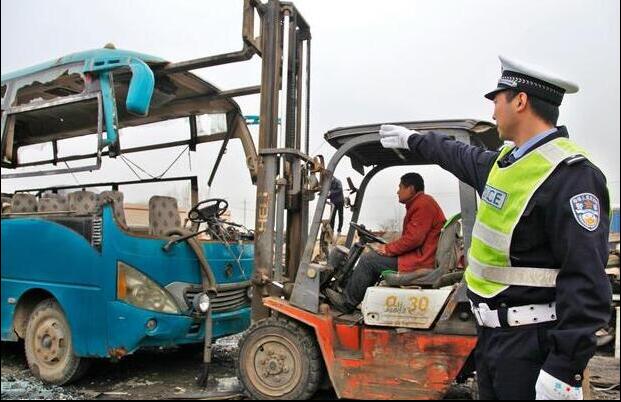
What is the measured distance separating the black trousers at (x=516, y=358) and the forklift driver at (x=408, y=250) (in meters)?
1.97

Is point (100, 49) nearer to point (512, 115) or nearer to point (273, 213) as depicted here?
point (273, 213)

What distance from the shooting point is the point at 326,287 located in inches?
168

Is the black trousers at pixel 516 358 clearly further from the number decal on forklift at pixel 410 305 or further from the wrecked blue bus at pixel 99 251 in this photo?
the wrecked blue bus at pixel 99 251

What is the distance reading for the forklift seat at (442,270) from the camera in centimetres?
378

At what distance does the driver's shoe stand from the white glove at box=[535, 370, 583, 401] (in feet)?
8.31

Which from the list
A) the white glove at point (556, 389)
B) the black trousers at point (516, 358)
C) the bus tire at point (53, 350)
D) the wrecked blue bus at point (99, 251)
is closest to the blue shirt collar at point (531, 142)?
the black trousers at point (516, 358)

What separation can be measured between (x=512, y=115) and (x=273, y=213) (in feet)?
8.78

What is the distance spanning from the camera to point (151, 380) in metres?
4.70

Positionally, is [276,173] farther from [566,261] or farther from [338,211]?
[566,261]

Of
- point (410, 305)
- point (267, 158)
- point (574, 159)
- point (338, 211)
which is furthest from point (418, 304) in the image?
point (574, 159)

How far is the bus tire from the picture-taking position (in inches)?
155

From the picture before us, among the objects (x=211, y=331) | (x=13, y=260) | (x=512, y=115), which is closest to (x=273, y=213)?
(x=211, y=331)

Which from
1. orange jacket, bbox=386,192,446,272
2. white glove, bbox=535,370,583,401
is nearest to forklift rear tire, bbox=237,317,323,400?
orange jacket, bbox=386,192,446,272

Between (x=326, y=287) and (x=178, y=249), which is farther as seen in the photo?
(x=178, y=249)
